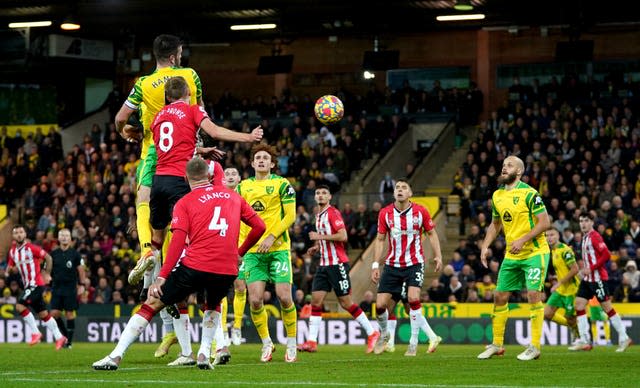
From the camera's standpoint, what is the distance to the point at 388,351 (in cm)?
1794

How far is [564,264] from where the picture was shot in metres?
20.9

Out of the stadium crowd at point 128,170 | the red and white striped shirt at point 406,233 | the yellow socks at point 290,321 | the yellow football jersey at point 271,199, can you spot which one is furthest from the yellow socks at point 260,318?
the stadium crowd at point 128,170

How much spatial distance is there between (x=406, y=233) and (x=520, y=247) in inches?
107

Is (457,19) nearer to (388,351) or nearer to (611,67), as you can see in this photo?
(611,67)

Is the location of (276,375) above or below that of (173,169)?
below

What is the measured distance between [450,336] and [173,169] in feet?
41.6

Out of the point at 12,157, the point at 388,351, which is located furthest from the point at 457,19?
the point at 388,351

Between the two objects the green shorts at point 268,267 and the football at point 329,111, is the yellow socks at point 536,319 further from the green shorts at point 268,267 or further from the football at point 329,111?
the football at point 329,111

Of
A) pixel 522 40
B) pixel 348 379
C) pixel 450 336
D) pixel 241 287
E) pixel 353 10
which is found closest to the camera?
pixel 348 379

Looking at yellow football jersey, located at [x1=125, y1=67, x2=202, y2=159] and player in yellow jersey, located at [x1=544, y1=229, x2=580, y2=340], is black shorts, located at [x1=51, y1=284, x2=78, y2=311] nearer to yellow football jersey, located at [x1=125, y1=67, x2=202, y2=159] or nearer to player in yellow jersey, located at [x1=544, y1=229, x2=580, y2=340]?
player in yellow jersey, located at [x1=544, y1=229, x2=580, y2=340]

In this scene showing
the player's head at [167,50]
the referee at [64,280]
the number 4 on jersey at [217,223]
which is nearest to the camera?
the number 4 on jersey at [217,223]

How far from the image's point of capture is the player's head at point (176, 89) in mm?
12159

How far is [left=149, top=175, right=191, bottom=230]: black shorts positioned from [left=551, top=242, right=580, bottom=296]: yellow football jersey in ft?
32.9

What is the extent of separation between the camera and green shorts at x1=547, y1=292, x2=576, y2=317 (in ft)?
68.2
